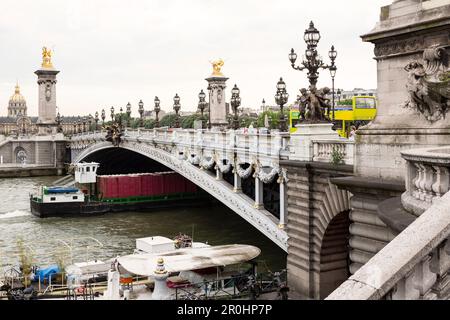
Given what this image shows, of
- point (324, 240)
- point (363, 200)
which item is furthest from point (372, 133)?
point (324, 240)

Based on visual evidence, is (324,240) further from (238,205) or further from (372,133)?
(238,205)

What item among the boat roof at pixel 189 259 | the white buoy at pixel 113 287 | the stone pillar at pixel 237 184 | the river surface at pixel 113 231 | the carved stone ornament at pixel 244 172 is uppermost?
the carved stone ornament at pixel 244 172

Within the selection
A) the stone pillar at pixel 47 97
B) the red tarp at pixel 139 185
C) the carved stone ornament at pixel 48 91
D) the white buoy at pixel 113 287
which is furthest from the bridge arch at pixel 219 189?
the carved stone ornament at pixel 48 91

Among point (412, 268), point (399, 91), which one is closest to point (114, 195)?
point (399, 91)

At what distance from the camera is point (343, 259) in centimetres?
1778

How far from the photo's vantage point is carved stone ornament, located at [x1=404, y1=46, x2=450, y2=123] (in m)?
11.3

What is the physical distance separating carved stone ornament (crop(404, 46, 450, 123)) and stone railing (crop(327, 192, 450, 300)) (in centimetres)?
657

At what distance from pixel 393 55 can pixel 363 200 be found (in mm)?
3237

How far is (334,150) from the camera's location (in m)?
16.5

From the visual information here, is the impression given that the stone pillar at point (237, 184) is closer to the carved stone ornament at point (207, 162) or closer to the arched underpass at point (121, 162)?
→ the carved stone ornament at point (207, 162)

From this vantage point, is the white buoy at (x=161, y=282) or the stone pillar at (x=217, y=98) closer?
the white buoy at (x=161, y=282)

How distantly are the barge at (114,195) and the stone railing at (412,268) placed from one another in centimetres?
4051

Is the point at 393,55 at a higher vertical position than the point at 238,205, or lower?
higher

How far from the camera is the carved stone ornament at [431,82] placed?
37.1ft
